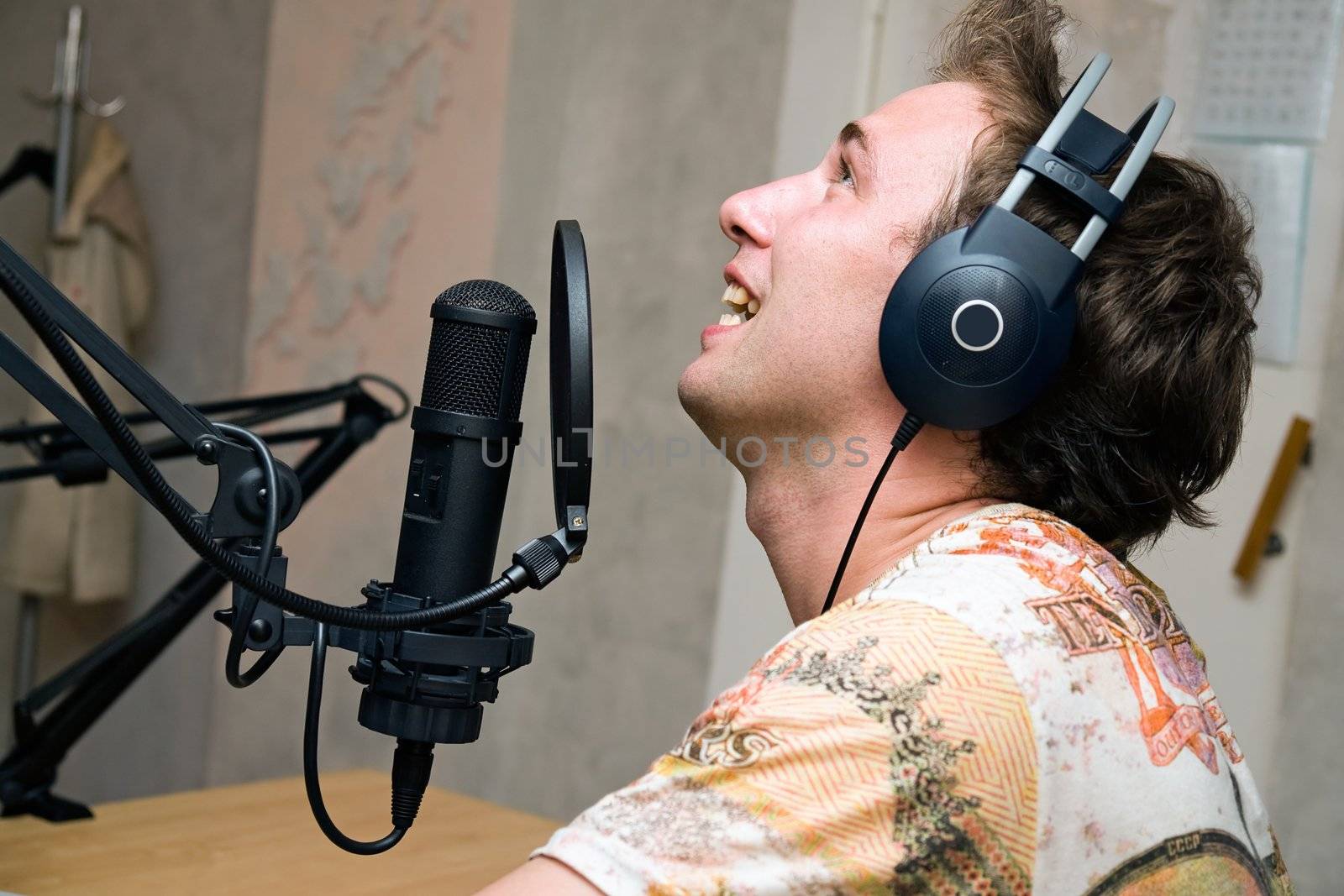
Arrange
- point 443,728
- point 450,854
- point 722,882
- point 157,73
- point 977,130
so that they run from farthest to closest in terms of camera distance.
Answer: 1. point 157,73
2. point 450,854
3. point 977,130
4. point 443,728
5. point 722,882

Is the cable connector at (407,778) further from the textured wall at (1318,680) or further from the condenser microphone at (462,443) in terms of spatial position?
the textured wall at (1318,680)

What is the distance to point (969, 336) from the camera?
0.81m

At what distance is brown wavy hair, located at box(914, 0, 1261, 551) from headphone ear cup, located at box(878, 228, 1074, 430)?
0.08 m

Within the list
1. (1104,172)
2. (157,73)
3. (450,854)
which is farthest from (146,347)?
(1104,172)

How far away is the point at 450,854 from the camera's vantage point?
4.17ft

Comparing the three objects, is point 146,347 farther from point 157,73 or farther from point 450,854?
point 450,854

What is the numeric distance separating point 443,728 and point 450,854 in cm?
55

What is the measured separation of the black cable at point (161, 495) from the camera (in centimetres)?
61

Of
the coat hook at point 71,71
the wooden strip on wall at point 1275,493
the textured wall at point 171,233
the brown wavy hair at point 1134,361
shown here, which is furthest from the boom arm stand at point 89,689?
the coat hook at point 71,71

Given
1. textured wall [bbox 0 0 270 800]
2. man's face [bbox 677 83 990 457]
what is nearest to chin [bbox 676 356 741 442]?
man's face [bbox 677 83 990 457]

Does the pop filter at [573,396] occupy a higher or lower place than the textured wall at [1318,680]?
higher

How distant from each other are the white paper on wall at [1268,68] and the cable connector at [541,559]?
1.62 meters

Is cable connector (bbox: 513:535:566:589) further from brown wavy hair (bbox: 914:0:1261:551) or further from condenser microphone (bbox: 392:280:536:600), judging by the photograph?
brown wavy hair (bbox: 914:0:1261:551)

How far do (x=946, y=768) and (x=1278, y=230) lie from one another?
5.31 ft
